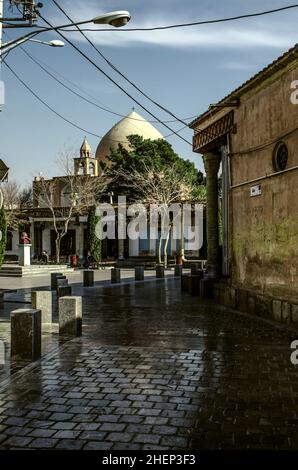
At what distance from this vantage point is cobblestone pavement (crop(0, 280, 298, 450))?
4.55 metres

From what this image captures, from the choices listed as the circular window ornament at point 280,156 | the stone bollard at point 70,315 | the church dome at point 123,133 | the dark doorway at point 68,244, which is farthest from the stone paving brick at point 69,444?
the church dome at point 123,133

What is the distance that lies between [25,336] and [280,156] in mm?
6528

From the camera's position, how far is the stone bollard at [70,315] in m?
9.23

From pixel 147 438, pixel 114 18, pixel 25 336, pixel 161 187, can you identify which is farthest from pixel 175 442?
pixel 161 187

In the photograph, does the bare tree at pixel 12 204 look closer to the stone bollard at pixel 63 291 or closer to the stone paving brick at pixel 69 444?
the stone bollard at pixel 63 291

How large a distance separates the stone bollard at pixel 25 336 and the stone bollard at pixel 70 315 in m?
1.63

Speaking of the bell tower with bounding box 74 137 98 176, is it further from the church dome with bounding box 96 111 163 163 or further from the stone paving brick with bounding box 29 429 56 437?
the stone paving brick with bounding box 29 429 56 437

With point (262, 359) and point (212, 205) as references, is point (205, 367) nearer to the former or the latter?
point (262, 359)

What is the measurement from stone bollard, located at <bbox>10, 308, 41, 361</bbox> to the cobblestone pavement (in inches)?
10.9

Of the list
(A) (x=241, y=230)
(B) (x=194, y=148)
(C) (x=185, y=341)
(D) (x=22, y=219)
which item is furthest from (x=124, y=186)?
(C) (x=185, y=341)

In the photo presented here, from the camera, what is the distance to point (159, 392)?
594cm

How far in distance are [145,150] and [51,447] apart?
37.9 m

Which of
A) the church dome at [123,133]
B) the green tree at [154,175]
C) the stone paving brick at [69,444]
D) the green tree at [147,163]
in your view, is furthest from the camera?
the church dome at [123,133]

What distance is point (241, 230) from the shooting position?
12.9 m
